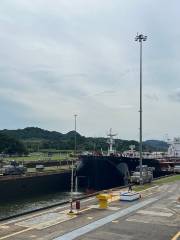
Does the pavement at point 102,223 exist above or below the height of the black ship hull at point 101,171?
below

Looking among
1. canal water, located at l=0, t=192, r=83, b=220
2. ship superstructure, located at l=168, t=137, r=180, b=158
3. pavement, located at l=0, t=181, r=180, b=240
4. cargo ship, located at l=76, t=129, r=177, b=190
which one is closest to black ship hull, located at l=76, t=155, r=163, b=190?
cargo ship, located at l=76, t=129, r=177, b=190

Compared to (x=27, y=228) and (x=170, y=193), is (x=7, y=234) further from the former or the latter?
(x=170, y=193)

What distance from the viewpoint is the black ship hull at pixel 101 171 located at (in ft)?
253

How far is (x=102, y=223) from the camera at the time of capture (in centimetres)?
2933

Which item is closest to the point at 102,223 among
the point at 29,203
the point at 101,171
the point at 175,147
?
the point at 29,203

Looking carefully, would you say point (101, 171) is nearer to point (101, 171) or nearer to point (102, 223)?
point (101, 171)

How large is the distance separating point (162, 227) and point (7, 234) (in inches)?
376

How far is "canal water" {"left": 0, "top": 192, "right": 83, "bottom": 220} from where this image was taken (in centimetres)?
4881

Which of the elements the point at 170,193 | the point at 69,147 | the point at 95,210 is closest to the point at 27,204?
the point at 170,193

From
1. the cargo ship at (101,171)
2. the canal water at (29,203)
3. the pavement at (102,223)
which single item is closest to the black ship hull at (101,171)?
the cargo ship at (101,171)

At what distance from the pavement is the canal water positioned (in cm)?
1250

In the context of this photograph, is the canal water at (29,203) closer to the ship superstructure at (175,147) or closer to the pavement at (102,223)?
the pavement at (102,223)

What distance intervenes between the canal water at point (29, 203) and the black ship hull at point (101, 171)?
9.92 meters

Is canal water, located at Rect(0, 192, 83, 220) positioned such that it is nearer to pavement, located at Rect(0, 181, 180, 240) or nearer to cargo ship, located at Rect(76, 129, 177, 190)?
cargo ship, located at Rect(76, 129, 177, 190)
